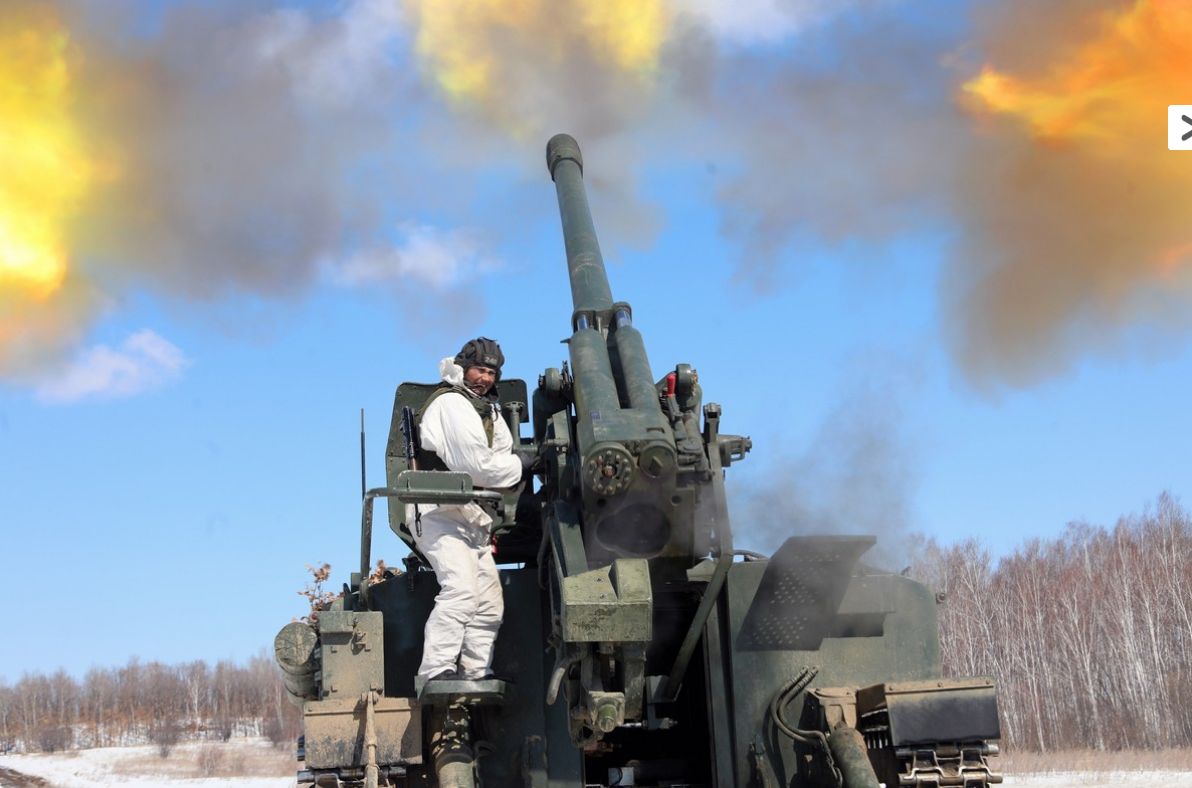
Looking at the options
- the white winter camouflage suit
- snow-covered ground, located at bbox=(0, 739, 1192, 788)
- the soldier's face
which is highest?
the soldier's face

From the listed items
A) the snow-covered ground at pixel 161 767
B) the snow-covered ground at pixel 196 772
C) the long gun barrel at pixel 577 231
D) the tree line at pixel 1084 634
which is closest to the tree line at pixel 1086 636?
the tree line at pixel 1084 634

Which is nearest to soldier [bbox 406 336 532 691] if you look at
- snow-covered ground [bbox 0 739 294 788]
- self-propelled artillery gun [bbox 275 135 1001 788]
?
self-propelled artillery gun [bbox 275 135 1001 788]

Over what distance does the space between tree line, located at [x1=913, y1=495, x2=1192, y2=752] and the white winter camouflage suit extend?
30.6 meters

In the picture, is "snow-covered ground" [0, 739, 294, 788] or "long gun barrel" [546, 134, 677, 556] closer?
"long gun barrel" [546, 134, 677, 556]

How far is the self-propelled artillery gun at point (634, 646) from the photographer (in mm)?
6820

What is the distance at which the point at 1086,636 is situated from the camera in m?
39.8

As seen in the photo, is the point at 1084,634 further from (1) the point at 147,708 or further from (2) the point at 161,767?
(1) the point at 147,708

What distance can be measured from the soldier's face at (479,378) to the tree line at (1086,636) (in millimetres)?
30443

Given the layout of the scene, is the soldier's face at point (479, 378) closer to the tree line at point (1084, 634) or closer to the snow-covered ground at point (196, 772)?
the snow-covered ground at point (196, 772)

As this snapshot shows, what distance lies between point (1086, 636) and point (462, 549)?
35853mm

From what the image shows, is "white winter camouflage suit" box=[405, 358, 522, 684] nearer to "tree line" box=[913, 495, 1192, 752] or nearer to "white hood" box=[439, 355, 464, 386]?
"white hood" box=[439, 355, 464, 386]

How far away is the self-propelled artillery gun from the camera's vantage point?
6820 mm

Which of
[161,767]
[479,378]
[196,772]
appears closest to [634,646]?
[479,378]

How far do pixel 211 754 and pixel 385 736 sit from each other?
40131mm
